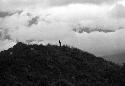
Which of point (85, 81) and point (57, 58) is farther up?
point (57, 58)

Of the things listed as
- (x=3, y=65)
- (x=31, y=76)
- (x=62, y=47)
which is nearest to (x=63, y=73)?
(x=31, y=76)

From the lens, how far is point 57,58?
7038 cm

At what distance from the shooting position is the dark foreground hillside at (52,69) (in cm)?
5612

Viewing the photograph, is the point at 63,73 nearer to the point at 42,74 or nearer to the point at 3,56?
the point at 42,74

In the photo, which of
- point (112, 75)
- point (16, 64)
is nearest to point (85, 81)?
point (112, 75)

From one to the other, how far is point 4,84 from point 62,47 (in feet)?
109

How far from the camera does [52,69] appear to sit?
2488 inches

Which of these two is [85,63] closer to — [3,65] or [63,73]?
[63,73]

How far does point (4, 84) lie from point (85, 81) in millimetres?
17532

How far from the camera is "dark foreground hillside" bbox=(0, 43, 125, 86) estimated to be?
184 feet

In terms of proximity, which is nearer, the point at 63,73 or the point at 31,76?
the point at 31,76

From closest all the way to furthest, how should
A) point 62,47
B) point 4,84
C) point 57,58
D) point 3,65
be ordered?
point 4,84 < point 3,65 < point 57,58 < point 62,47

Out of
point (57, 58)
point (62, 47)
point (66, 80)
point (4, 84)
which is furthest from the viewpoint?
point (62, 47)

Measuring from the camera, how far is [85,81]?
5991 cm
